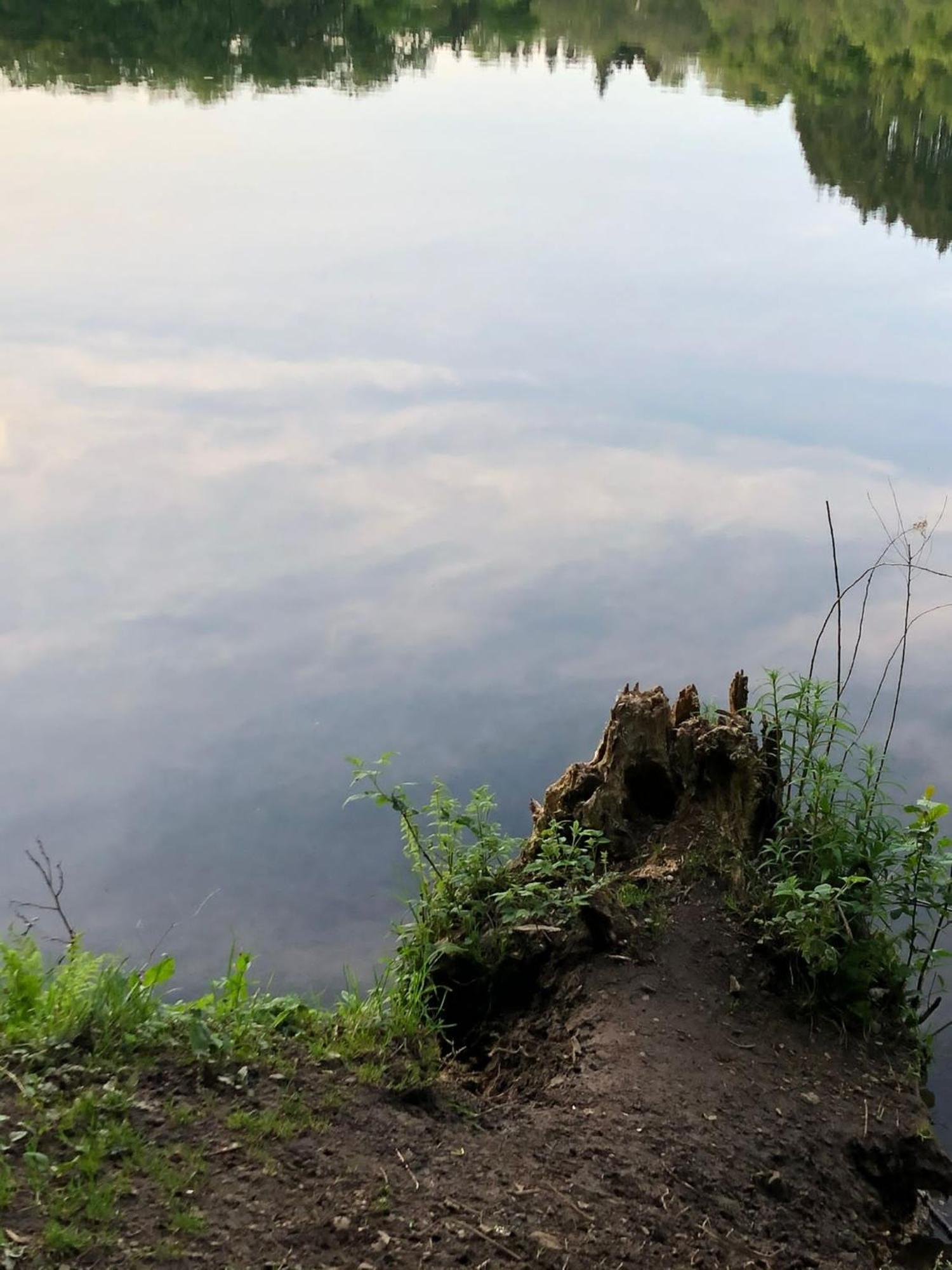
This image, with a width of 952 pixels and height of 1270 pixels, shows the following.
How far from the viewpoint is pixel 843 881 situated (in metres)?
4.25

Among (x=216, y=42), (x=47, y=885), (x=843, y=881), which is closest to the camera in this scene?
(x=843, y=881)

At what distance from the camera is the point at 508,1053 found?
3.96 meters

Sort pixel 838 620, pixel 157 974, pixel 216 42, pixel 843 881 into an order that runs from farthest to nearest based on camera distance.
A: pixel 216 42 < pixel 838 620 < pixel 843 881 < pixel 157 974

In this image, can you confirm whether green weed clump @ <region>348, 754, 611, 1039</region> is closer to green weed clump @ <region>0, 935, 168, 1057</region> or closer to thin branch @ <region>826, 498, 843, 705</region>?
green weed clump @ <region>0, 935, 168, 1057</region>

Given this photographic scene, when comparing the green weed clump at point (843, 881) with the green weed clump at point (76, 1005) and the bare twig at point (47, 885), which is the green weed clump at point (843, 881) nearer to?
the green weed clump at point (76, 1005)

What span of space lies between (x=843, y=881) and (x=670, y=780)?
74 centimetres

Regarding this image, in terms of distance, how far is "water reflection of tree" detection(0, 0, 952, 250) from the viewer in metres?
18.1

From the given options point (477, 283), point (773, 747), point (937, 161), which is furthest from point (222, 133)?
point (773, 747)

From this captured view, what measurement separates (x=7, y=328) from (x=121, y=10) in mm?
20469

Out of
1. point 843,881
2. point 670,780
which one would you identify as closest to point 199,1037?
point 670,780

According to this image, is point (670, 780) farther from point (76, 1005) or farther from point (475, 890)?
point (76, 1005)

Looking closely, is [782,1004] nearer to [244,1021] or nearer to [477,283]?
[244,1021]

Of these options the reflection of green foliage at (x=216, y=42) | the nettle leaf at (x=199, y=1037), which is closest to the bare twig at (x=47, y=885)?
the nettle leaf at (x=199, y=1037)

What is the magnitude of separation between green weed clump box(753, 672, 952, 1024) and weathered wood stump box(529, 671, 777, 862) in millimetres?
111
